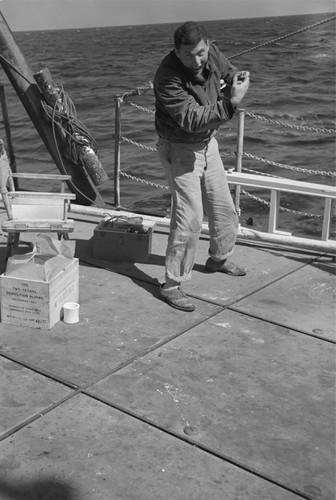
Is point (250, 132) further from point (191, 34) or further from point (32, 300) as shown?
point (32, 300)

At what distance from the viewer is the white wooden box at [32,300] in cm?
408

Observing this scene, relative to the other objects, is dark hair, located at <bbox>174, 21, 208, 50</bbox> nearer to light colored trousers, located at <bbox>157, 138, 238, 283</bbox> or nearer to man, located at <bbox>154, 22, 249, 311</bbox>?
man, located at <bbox>154, 22, 249, 311</bbox>

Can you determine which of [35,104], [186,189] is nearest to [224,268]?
[186,189]

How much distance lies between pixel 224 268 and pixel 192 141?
111 cm

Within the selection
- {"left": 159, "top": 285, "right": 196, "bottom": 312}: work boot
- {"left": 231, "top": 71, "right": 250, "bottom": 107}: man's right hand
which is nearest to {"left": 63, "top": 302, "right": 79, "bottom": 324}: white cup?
{"left": 159, "top": 285, "right": 196, "bottom": 312}: work boot

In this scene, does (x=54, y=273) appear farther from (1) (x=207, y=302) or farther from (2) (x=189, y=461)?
(2) (x=189, y=461)

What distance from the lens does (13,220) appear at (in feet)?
15.8

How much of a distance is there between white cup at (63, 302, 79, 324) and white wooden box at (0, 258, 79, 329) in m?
0.04

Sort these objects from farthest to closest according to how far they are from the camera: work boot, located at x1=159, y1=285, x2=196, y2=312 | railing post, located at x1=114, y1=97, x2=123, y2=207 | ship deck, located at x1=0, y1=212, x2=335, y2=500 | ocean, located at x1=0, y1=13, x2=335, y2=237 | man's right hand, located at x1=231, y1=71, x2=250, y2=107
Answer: ocean, located at x1=0, y1=13, x2=335, y2=237 < railing post, located at x1=114, y1=97, x2=123, y2=207 < work boot, located at x1=159, y1=285, x2=196, y2=312 < man's right hand, located at x1=231, y1=71, x2=250, y2=107 < ship deck, located at x1=0, y1=212, x2=335, y2=500

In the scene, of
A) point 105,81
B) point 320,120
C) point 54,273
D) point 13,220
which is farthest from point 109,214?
point 105,81

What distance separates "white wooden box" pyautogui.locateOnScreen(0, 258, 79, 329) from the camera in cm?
408

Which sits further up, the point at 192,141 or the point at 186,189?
the point at 192,141

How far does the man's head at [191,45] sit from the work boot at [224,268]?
1.52 metres

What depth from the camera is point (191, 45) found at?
4.14m
